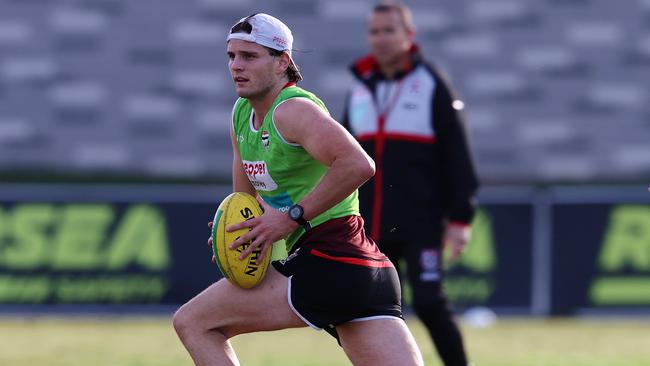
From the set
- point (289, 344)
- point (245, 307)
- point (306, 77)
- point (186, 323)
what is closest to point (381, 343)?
point (245, 307)

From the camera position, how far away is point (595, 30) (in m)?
16.4

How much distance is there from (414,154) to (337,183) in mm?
2836

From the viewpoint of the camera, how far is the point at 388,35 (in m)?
8.31

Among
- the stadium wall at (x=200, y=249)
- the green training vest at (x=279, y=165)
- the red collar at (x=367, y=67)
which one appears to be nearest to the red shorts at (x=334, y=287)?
the green training vest at (x=279, y=165)

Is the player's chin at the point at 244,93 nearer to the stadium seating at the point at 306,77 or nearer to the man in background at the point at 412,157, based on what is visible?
the man in background at the point at 412,157

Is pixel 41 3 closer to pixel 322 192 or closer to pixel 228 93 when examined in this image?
pixel 228 93

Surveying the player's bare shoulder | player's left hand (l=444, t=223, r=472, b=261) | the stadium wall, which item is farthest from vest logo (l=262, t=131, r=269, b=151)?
the stadium wall

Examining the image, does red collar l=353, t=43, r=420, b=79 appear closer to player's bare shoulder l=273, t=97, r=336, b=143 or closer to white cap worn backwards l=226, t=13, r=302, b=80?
white cap worn backwards l=226, t=13, r=302, b=80

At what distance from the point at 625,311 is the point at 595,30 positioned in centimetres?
431

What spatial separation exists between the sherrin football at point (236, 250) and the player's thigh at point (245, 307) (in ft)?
0.17

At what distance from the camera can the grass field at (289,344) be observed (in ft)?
33.0

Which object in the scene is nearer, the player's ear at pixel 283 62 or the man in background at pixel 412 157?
the player's ear at pixel 283 62

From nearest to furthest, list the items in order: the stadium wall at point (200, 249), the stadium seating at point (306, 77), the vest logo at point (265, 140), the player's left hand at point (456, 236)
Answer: the vest logo at point (265, 140)
the player's left hand at point (456, 236)
the stadium wall at point (200, 249)
the stadium seating at point (306, 77)

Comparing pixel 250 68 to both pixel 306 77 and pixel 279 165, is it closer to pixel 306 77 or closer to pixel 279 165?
pixel 279 165
